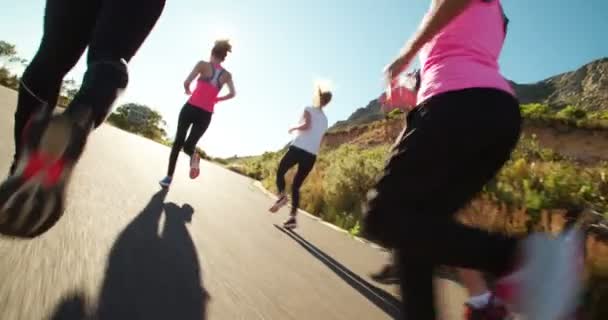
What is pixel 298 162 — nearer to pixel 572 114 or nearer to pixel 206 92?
pixel 206 92

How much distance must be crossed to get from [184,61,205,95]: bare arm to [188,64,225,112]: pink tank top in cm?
7

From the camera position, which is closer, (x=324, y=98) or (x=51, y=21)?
(x=51, y=21)

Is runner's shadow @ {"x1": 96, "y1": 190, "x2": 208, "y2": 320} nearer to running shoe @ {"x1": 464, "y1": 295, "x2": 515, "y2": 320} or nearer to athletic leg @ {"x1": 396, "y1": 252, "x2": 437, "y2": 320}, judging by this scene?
athletic leg @ {"x1": 396, "y1": 252, "x2": 437, "y2": 320}

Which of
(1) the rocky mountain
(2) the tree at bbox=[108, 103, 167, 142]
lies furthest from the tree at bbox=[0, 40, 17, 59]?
(1) the rocky mountain

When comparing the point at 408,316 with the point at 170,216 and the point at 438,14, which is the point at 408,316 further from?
the point at 170,216

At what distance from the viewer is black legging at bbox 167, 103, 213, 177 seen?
17.0ft

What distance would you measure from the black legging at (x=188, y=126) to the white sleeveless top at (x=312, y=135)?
46.3 inches

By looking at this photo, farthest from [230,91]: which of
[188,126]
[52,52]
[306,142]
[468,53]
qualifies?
[468,53]

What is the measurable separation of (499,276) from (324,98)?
15.4 feet

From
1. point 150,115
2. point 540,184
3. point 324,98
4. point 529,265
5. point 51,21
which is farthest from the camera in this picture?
point 150,115

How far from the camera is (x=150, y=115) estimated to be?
207 feet

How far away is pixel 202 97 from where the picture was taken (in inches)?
211

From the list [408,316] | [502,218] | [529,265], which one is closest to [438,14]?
[529,265]

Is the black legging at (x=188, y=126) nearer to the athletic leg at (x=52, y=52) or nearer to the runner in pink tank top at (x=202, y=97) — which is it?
the runner in pink tank top at (x=202, y=97)
